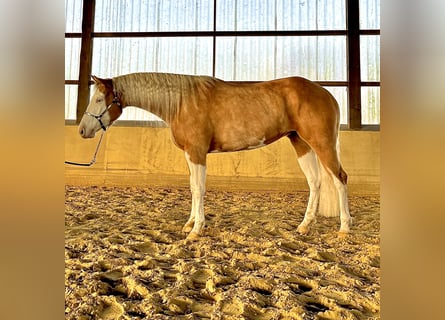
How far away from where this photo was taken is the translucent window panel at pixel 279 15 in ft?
15.5

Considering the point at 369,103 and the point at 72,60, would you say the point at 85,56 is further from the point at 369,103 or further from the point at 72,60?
the point at 369,103

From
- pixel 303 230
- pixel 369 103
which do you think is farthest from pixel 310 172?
pixel 369 103

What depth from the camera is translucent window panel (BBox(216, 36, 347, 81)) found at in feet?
15.6

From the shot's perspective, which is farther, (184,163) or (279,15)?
(279,15)

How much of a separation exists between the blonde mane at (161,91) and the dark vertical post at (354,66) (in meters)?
3.10

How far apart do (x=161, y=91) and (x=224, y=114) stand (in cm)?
44

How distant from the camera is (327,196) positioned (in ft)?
7.52

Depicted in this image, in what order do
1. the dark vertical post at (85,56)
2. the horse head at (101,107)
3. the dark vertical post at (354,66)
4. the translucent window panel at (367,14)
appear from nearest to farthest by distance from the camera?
the horse head at (101,107), the dark vertical post at (354,66), the translucent window panel at (367,14), the dark vertical post at (85,56)

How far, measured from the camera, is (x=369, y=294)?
1105 mm

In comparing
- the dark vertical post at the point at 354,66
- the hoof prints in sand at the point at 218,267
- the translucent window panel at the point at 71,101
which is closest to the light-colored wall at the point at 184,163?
the dark vertical post at the point at 354,66

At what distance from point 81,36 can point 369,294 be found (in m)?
5.31

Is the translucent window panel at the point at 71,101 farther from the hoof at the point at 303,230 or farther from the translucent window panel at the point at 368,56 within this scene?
the translucent window panel at the point at 368,56
